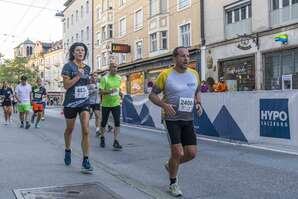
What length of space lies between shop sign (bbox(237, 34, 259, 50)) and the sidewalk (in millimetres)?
14598

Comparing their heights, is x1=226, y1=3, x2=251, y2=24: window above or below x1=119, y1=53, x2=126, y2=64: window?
above

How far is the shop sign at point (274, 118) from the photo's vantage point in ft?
32.6

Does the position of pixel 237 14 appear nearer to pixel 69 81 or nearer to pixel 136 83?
pixel 136 83

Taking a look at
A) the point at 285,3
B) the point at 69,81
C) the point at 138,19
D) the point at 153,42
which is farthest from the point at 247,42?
the point at 69,81

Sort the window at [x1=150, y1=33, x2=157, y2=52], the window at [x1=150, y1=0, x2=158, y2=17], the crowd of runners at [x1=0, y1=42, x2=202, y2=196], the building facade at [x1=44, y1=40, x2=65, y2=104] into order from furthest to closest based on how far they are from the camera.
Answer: the building facade at [x1=44, y1=40, x2=65, y2=104], the window at [x1=150, y1=33, x2=157, y2=52], the window at [x1=150, y1=0, x2=158, y2=17], the crowd of runners at [x1=0, y1=42, x2=202, y2=196]

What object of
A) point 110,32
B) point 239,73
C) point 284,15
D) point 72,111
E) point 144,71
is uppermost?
point 110,32

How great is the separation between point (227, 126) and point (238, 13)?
46.2 ft

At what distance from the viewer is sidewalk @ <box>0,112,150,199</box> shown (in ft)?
19.7

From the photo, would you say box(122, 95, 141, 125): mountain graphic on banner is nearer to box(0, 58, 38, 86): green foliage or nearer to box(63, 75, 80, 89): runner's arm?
box(63, 75, 80, 89): runner's arm

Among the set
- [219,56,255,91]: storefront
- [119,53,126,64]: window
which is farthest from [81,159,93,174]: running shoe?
[119,53,126,64]: window

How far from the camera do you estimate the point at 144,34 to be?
36.4 m

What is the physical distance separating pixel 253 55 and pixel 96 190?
18.2 meters

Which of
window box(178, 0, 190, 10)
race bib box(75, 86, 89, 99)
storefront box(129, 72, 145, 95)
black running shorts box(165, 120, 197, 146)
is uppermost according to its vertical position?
window box(178, 0, 190, 10)

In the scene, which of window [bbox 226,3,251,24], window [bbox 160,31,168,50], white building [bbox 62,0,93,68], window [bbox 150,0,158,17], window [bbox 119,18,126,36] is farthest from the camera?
white building [bbox 62,0,93,68]
